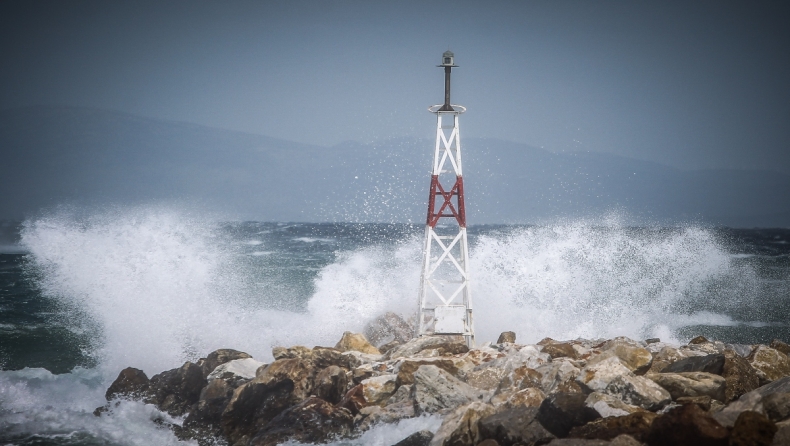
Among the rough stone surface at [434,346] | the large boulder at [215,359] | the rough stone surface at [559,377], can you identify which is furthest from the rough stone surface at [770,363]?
the large boulder at [215,359]

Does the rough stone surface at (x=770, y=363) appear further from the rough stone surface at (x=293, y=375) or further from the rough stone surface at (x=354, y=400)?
the rough stone surface at (x=293, y=375)

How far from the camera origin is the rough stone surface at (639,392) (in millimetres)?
7086

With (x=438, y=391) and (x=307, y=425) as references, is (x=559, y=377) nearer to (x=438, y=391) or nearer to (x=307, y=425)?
(x=438, y=391)

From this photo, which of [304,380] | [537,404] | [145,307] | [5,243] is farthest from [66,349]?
[5,243]

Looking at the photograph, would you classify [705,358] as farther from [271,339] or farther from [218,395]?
[271,339]

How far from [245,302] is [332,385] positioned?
13709 millimetres

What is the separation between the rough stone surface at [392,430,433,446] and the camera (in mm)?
7675

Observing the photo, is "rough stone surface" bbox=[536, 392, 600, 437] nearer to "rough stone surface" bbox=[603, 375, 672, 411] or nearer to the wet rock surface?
the wet rock surface

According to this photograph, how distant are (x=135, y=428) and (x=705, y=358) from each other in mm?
9533

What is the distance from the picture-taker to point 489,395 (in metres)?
8.78

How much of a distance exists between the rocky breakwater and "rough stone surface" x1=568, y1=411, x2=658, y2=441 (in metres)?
0.02

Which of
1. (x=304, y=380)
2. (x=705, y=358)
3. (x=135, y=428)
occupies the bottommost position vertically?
(x=135, y=428)

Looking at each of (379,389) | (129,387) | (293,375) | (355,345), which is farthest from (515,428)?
(129,387)

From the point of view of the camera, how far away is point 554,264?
22.7 meters
